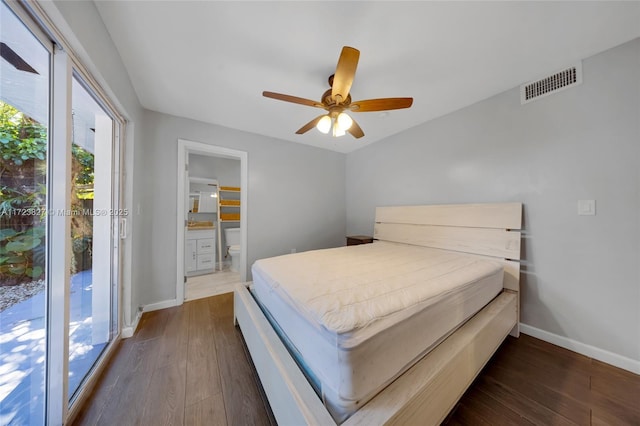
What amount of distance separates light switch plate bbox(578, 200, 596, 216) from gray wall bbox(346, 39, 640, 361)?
0.09 ft

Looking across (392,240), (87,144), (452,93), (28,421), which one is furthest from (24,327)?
(452,93)

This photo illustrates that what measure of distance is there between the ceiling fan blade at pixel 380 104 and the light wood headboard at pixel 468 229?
4.61 ft

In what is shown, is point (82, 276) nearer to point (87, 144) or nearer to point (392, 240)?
point (87, 144)

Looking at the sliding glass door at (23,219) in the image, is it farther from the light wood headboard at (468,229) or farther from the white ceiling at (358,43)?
the light wood headboard at (468,229)

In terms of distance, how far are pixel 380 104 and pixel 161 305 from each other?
125 inches

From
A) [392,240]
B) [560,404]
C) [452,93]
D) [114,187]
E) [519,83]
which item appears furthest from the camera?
[392,240]

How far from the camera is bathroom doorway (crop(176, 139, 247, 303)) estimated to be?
8.41ft

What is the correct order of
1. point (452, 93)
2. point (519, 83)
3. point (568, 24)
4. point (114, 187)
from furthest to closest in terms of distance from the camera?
point (452, 93) < point (519, 83) < point (114, 187) < point (568, 24)

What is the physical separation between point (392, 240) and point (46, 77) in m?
3.33

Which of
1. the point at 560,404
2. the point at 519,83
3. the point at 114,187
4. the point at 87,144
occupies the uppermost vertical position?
the point at 519,83

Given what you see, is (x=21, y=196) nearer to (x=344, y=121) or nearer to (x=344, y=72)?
(x=344, y=72)

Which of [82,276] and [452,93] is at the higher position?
[452,93]

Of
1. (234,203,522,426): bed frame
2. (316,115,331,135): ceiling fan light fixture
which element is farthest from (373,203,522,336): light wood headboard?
(316,115,331,135): ceiling fan light fixture

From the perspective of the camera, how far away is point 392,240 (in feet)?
9.87
